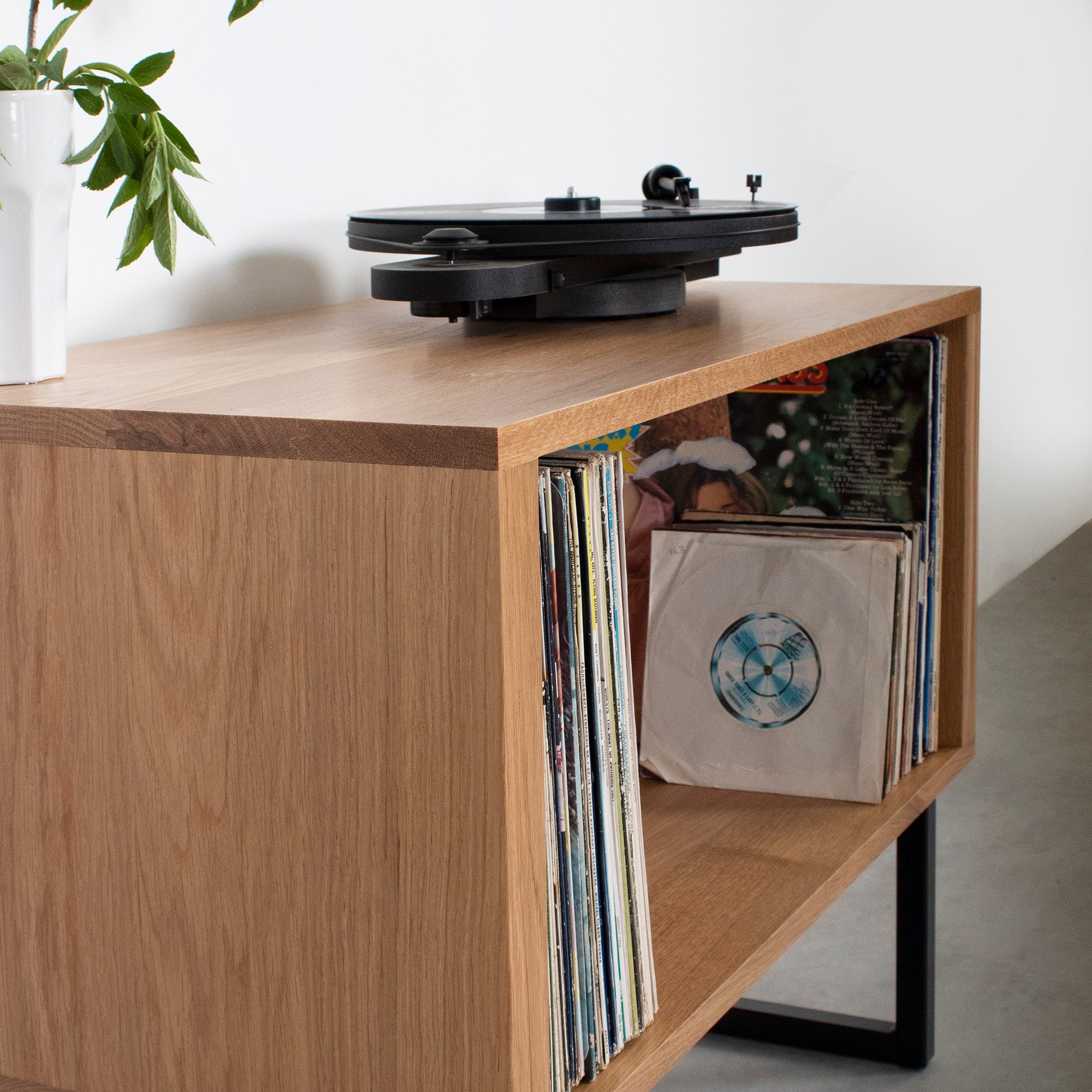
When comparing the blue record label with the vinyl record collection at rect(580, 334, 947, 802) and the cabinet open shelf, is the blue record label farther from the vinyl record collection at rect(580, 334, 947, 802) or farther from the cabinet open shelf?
the cabinet open shelf

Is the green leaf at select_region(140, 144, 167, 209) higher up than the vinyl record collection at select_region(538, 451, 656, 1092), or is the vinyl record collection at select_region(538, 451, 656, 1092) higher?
the green leaf at select_region(140, 144, 167, 209)

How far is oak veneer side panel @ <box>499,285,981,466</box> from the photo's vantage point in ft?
1.96

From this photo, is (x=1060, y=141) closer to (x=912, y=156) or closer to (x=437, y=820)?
(x=912, y=156)

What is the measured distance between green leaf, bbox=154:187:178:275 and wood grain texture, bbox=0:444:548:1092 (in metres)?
0.13

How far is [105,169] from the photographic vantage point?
73 centimetres

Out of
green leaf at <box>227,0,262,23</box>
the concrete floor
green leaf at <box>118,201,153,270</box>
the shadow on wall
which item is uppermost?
green leaf at <box>227,0,262,23</box>

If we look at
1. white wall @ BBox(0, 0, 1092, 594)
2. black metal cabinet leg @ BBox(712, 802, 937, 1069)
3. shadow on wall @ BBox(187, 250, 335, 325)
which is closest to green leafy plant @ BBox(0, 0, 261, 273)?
white wall @ BBox(0, 0, 1092, 594)

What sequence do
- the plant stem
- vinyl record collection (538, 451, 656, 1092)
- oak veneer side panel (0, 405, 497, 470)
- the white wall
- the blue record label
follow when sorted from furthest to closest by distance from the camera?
the blue record label → the white wall → the plant stem → vinyl record collection (538, 451, 656, 1092) → oak veneer side panel (0, 405, 497, 470)

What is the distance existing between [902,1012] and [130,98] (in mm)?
1318

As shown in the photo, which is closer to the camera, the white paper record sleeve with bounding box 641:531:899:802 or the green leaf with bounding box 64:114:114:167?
the green leaf with bounding box 64:114:114:167

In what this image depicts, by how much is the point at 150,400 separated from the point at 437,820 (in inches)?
9.6

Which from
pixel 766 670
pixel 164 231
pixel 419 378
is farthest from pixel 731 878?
pixel 164 231

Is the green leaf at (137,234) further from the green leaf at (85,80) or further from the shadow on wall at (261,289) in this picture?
the shadow on wall at (261,289)

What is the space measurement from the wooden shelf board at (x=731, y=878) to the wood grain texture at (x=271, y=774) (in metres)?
0.16
